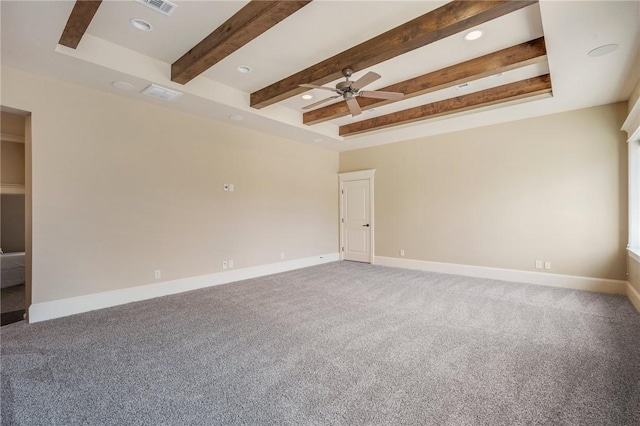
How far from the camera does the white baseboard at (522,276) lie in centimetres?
435

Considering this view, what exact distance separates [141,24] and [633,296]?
660 cm

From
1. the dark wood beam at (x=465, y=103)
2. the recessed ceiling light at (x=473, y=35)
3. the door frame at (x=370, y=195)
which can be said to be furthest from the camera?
the door frame at (x=370, y=195)

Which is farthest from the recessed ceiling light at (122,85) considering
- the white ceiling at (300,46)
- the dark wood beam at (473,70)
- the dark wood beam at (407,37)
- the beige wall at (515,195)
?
the beige wall at (515,195)

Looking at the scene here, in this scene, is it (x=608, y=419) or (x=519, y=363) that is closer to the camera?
(x=608, y=419)

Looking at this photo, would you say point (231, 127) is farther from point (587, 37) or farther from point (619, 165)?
point (619, 165)

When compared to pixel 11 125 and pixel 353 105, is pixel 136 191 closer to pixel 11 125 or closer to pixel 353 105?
pixel 11 125

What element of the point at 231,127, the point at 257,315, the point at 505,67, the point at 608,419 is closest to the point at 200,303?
the point at 257,315

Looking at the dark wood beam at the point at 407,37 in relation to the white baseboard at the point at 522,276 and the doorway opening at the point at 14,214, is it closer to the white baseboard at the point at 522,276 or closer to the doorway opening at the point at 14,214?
the doorway opening at the point at 14,214

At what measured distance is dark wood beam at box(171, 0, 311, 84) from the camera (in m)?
2.33

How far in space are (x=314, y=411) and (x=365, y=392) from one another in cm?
40

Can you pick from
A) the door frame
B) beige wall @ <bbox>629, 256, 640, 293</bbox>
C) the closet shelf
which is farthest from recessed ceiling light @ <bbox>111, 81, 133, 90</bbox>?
beige wall @ <bbox>629, 256, 640, 293</bbox>

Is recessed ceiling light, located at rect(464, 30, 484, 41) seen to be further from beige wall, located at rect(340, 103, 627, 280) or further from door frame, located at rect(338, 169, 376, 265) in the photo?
door frame, located at rect(338, 169, 376, 265)

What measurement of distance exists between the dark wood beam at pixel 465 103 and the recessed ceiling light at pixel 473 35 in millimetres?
1439

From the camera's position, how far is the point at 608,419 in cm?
177
